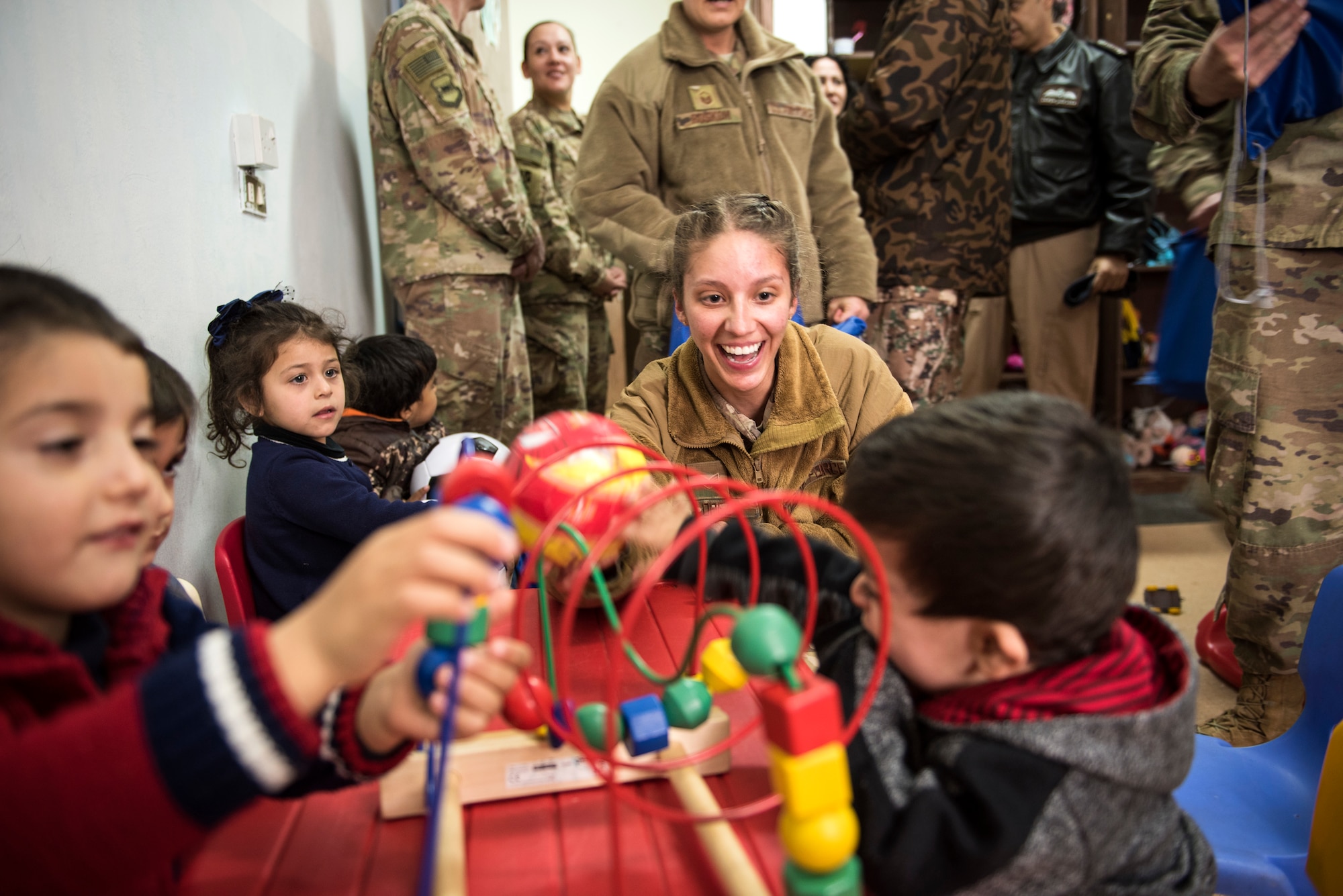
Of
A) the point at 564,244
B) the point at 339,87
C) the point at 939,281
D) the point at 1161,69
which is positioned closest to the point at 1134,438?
the point at 939,281

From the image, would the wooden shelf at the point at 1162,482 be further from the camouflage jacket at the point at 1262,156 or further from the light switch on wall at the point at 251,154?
the light switch on wall at the point at 251,154

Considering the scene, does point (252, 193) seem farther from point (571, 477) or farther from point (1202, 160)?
point (1202, 160)

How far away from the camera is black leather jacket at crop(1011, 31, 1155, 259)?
317cm

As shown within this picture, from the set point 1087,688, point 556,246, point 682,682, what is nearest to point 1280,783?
point 1087,688

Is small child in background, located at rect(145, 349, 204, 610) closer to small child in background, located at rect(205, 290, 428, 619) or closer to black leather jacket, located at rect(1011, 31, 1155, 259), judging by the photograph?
small child in background, located at rect(205, 290, 428, 619)

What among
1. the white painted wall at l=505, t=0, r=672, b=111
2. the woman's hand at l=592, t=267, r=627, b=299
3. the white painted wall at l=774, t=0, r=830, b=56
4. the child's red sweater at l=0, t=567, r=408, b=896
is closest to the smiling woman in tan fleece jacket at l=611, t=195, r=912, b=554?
the child's red sweater at l=0, t=567, r=408, b=896

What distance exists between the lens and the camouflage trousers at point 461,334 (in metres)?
2.81

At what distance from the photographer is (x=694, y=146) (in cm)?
249

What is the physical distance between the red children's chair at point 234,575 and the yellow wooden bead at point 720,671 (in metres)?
1.01

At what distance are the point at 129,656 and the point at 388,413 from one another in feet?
5.63

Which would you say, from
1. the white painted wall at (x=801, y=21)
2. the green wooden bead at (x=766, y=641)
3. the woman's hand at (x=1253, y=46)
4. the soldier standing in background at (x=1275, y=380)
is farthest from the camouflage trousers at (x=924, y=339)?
the white painted wall at (x=801, y=21)

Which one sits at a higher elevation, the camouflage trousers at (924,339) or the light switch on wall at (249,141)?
the light switch on wall at (249,141)

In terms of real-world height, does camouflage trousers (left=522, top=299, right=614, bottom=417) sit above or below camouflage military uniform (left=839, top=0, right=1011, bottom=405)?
below

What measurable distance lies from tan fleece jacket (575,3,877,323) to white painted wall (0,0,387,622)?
859mm
